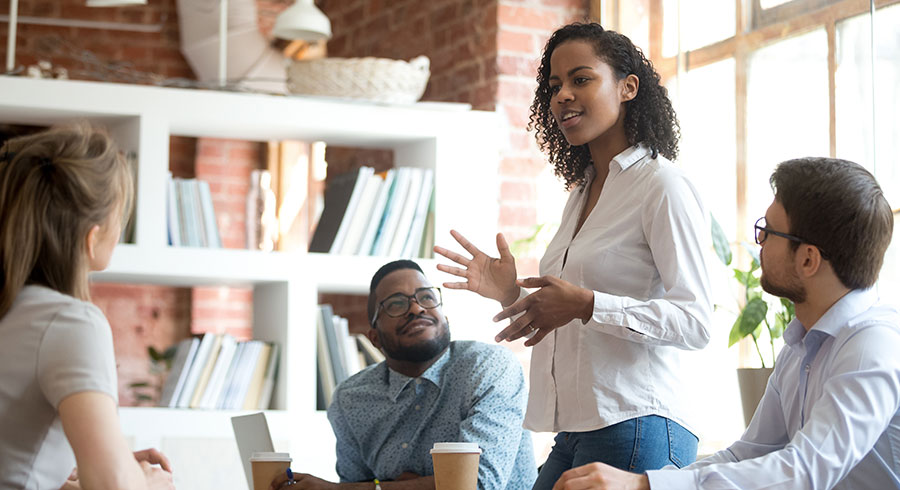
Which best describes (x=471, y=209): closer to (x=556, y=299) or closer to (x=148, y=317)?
(x=556, y=299)

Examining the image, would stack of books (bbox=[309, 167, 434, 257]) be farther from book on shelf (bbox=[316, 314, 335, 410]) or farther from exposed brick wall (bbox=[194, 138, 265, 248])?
exposed brick wall (bbox=[194, 138, 265, 248])

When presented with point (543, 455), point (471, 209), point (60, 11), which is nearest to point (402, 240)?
point (471, 209)

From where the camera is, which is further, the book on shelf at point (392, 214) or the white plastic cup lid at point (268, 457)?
the book on shelf at point (392, 214)

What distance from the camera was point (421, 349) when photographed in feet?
8.33

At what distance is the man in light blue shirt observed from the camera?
4.74 feet

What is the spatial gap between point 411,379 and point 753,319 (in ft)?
2.73

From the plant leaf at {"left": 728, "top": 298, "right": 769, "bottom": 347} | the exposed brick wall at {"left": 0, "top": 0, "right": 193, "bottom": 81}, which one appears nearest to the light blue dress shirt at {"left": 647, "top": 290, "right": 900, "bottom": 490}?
the plant leaf at {"left": 728, "top": 298, "right": 769, "bottom": 347}

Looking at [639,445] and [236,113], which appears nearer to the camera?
[639,445]

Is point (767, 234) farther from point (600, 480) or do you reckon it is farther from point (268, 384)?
point (268, 384)

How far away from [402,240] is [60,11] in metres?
2.86

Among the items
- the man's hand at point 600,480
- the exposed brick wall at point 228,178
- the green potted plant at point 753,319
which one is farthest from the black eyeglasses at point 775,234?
the exposed brick wall at point 228,178

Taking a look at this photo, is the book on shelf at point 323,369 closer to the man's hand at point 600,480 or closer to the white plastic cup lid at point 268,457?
the white plastic cup lid at point 268,457

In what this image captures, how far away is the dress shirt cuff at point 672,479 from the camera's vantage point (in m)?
1.45

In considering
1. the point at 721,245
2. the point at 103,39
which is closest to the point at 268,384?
the point at 721,245
